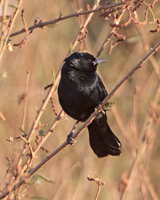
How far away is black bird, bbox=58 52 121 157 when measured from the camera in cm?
351

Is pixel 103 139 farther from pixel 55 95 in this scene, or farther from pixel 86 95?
pixel 55 95

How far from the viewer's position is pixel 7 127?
6480 mm

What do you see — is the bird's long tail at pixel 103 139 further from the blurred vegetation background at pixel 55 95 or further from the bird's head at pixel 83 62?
the blurred vegetation background at pixel 55 95

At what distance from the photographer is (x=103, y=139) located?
3742mm

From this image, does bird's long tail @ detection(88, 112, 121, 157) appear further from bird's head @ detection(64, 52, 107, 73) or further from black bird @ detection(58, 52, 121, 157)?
bird's head @ detection(64, 52, 107, 73)

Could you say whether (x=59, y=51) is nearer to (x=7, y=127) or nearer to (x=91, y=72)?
(x=7, y=127)

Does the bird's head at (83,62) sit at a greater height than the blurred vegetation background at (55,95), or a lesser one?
lesser

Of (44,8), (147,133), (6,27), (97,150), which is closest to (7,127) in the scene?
(44,8)

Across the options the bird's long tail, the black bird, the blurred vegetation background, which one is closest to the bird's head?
the black bird

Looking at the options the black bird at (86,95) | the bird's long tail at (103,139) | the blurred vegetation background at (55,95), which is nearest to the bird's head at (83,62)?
the black bird at (86,95)

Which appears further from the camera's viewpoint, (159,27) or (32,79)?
(32,79)

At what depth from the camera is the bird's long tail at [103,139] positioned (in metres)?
3.64

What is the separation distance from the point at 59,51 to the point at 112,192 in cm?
221

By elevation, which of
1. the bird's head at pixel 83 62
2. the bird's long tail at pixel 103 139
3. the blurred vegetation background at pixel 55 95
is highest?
the blurred vegetation background at pixel 55 95
